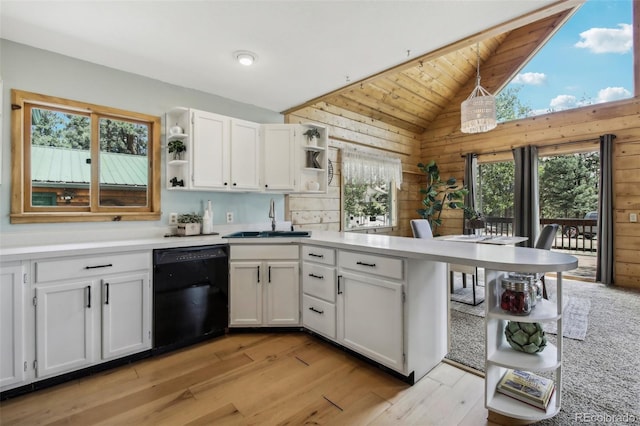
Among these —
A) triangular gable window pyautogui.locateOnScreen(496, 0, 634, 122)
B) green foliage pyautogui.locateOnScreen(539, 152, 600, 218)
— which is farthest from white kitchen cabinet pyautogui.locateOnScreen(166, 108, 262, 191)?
green foliage pyautogui.locateOnScreen(539, 152, 600, 218)

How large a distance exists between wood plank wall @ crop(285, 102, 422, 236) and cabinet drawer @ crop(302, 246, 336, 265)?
129 cm

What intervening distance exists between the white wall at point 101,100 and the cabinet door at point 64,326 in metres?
0.65

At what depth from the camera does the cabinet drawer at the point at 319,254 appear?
2489mm

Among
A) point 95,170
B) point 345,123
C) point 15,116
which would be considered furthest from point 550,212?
point 15,116

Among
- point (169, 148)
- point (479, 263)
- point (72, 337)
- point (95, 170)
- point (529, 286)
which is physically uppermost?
point (169, 148)

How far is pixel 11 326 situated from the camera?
1.84m

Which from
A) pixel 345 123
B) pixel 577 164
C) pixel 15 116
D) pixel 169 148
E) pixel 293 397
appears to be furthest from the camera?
pixel 577 164

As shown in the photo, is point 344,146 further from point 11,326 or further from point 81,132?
point 11,326

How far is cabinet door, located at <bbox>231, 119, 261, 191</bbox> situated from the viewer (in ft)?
10.5

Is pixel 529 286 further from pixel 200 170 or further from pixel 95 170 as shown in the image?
pixel 95 170

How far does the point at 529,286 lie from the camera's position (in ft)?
5.32

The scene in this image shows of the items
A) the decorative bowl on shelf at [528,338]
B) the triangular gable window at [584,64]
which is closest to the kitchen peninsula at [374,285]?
the decorative bowl on shelf at [528,338]

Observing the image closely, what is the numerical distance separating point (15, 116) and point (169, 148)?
1073 mm

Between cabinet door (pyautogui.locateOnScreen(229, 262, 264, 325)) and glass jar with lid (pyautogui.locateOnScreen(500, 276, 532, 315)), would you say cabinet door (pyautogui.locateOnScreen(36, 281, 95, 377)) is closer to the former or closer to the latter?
cabinet door (pyautogui.locateOnScreen(229, 262, 264, 325))
